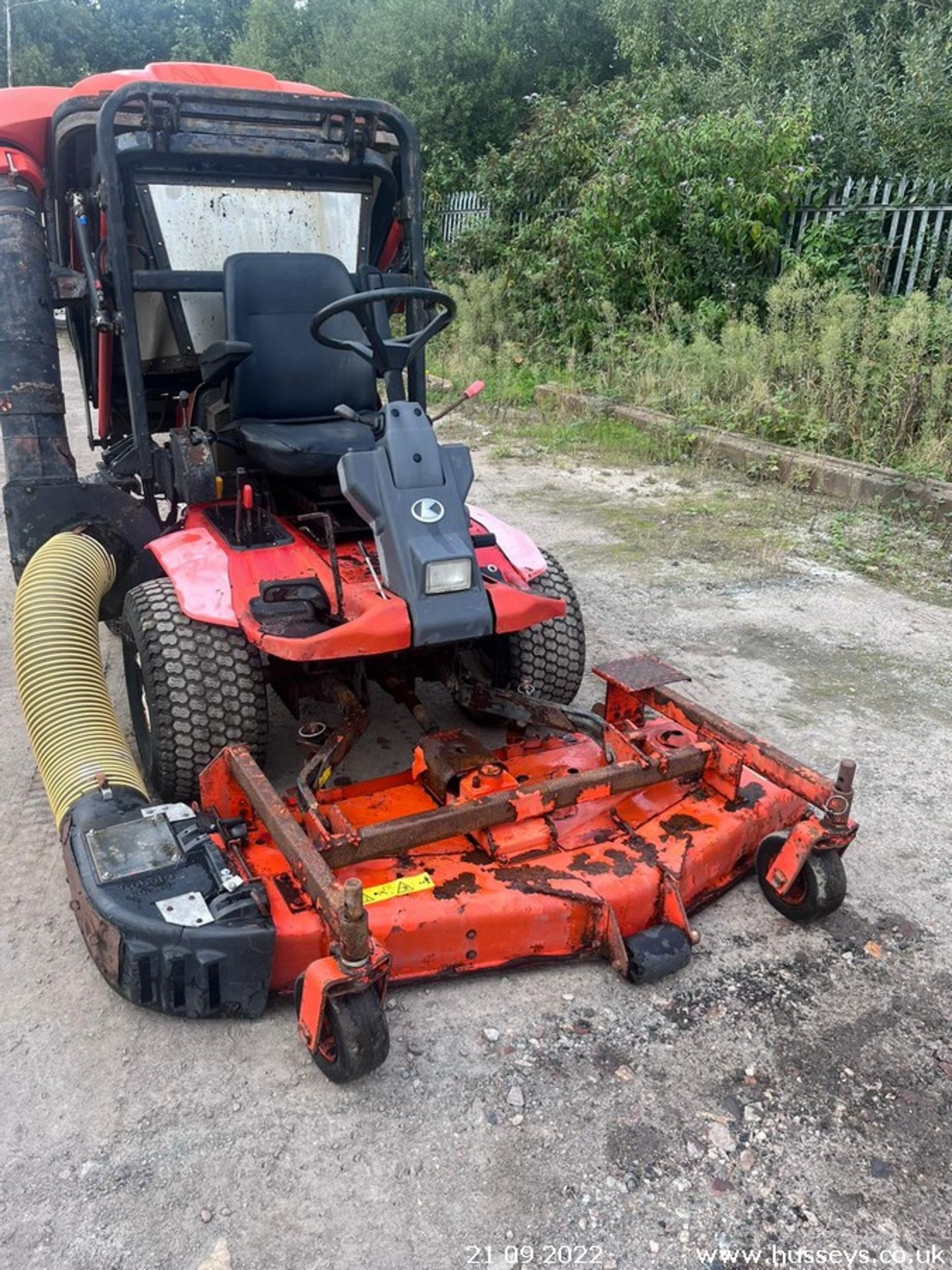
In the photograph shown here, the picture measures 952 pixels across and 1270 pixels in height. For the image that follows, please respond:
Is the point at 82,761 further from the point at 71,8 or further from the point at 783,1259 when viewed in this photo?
the point at 71,8

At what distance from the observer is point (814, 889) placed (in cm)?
267

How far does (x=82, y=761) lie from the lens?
9.21 feet

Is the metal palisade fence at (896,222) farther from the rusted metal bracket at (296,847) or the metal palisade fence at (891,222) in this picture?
the rusted metal bracket at (296,847)

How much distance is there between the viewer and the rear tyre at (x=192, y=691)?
9.66ft

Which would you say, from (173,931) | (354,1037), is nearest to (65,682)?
(173,931)

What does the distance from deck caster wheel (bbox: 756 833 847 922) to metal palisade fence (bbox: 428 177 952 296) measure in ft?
23.5

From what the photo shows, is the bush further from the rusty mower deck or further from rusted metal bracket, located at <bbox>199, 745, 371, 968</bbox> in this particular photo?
rusted metal bracket, located at <bbox>199, 745, 371, 968</bbox>

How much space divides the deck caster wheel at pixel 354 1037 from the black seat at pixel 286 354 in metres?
1.78

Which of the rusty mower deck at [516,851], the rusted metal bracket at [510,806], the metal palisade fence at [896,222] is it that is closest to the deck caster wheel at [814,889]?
the rusty mower deck at [516,851]

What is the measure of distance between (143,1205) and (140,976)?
456 mm

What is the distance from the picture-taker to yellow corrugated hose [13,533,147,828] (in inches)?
110

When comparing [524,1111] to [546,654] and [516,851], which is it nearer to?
[516,851]

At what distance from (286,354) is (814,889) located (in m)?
2.39

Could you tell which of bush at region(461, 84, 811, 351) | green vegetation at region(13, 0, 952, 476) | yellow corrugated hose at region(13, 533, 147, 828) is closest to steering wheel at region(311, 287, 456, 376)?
yellow corrugated hose at region(13, 533, 147, 828)
